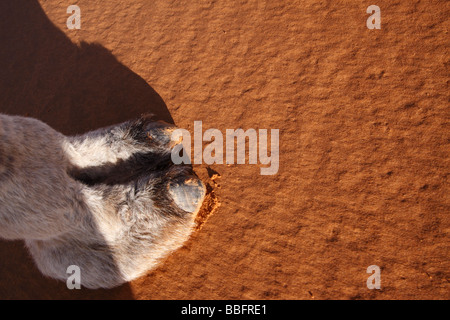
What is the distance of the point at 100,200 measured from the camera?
7.27 feet

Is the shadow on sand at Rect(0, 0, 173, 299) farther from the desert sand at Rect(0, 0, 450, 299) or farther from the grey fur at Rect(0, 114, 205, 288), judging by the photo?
the grey fur at Rect(0, 114, 205, 288)

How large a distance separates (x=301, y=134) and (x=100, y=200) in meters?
1.66

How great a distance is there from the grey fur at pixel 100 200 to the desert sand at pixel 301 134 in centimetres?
23

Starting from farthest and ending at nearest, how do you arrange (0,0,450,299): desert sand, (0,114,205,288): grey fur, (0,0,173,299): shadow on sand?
1. (0,0,173,299): shadow on sand
2. (0,0,450,299): desert sand
3. (0,114,205,288): grey fur

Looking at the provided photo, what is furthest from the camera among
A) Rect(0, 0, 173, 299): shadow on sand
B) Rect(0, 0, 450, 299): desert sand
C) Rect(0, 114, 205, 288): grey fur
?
Rect(0, 0, 173, 299): shadow on sand

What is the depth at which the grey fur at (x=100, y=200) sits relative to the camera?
6.09 feet

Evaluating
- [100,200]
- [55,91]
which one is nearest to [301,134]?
[100,200]

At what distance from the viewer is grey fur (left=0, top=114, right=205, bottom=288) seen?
186cm

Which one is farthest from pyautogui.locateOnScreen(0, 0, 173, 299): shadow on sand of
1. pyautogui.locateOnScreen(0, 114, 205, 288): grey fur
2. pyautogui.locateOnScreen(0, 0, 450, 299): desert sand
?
pyautogui.locateOnScreen(0, 114, 205, 288): grey fur

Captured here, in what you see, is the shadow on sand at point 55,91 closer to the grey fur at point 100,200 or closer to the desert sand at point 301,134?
the desert sand at point 301,134

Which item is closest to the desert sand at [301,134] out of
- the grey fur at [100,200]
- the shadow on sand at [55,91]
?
the shadow on sand at [55,91]

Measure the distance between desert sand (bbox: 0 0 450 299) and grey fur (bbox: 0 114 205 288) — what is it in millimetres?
227
